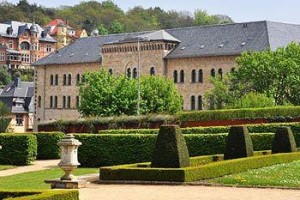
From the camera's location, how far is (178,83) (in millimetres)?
87938

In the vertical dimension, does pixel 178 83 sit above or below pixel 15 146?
above

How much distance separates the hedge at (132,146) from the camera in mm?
40312

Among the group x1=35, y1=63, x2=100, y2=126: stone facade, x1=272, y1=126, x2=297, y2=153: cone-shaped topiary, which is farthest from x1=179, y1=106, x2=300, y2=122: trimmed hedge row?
Result: x1=35, y1=63, x2=100, y2=126: stone facade

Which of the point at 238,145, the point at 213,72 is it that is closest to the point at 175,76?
the point at 213,72

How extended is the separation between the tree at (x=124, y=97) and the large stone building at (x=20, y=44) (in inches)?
3950

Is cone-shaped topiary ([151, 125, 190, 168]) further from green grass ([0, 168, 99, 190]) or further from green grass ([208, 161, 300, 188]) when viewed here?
green grass ([0, 168, 99, 190])

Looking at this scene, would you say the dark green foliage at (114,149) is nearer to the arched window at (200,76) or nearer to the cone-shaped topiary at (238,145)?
the cone-shaped topiary at (238,145)

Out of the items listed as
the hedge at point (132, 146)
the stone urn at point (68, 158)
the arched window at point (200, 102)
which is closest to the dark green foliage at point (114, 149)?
the hedge at point (132, 146)

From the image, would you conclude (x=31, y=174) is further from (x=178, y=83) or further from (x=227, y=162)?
(x=178, y=83)

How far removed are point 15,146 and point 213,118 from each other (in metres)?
16.8

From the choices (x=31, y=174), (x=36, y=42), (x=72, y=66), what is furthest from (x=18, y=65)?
(x=31, y=174)

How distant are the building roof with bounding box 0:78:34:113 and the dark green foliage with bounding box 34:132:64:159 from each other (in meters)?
66.1

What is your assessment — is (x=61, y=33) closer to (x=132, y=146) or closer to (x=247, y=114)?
(x=247, y=114)

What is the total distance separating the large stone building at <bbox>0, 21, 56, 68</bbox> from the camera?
174 meters
